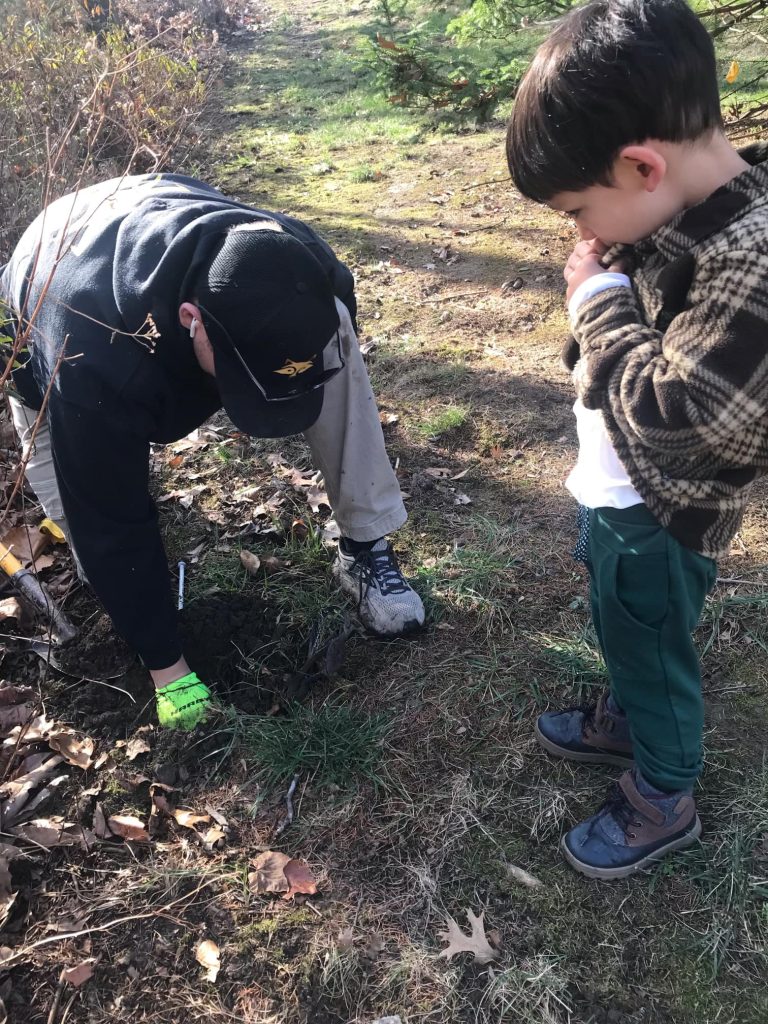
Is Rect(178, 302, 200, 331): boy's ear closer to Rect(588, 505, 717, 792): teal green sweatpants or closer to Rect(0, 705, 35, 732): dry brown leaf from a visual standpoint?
Rect(588, 505, 717, 792): teal green sweatpants

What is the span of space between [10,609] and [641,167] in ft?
8.19

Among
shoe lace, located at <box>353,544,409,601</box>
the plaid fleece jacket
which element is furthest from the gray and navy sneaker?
the plaid fleece jacket

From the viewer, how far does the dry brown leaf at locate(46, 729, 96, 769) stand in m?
2.41

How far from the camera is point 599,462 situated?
63.4 inches

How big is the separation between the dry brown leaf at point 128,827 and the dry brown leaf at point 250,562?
3.57ft

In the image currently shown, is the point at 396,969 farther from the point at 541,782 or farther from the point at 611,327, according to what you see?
the point at 611,327

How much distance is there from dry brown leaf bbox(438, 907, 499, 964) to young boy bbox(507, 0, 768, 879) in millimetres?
717

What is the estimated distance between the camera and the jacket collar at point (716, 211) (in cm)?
132

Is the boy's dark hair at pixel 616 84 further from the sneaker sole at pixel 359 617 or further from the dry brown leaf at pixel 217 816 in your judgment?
the dry brown leaf at pixel 217 816

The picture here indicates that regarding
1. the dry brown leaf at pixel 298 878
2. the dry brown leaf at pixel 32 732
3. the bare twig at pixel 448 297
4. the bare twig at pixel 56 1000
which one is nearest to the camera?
the bare twig at pixel 56 1000

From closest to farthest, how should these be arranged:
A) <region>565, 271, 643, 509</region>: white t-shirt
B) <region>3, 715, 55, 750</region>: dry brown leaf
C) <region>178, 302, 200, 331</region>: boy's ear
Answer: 1. <region>565, 271, 643, 509</region>: white t-shirt
2. <region>178, 302, 200, 331</region>: boy's ear
3. <region>3, 715, 55, 750</region>: dry brown leaf

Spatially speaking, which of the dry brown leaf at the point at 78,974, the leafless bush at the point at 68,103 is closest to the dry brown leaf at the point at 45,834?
the dry brown leaf at the point at 78,974

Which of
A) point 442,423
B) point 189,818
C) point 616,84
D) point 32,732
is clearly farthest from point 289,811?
point 442,423

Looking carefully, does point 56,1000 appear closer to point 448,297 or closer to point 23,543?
point 23,543
